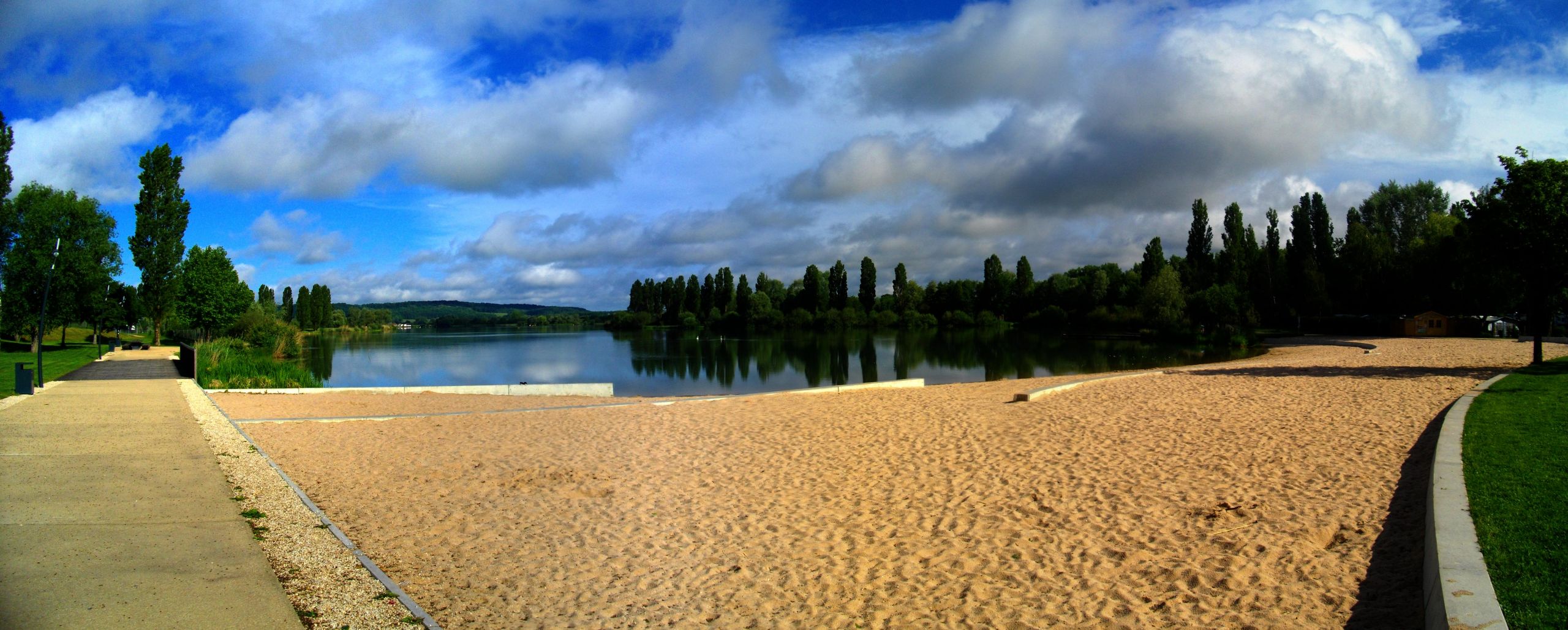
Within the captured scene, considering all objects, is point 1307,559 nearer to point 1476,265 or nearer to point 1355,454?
point 1355,454

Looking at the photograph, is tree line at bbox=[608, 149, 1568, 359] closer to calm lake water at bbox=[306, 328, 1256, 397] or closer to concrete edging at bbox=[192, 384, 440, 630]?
calm lake water at bbox=[306, 328, 1256, 397]

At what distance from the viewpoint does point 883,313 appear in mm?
88875

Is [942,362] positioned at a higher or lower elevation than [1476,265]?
lower

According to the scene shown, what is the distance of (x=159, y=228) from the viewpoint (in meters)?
37.1

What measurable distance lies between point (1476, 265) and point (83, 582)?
21927 millimetres

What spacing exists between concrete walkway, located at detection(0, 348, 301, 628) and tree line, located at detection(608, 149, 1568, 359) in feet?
64.9

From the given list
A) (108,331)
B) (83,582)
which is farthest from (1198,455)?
(108,331)

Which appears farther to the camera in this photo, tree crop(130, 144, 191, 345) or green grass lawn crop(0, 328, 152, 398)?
tree crop(130, 144, 191, 345)

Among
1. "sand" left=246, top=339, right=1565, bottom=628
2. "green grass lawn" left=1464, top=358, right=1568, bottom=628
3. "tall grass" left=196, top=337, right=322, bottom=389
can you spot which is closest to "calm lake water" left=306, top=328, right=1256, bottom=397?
"tall grass" left=196, top=337, right=322, bottom=389

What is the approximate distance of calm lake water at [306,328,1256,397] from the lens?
27.7 meters

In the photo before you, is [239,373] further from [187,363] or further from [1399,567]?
[1399,567]

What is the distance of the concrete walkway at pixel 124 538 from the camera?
148 inches

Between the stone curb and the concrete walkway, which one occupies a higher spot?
the concrete walkway

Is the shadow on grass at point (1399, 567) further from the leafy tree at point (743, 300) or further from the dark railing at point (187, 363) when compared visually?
the leafy tree at point (743, 300)
